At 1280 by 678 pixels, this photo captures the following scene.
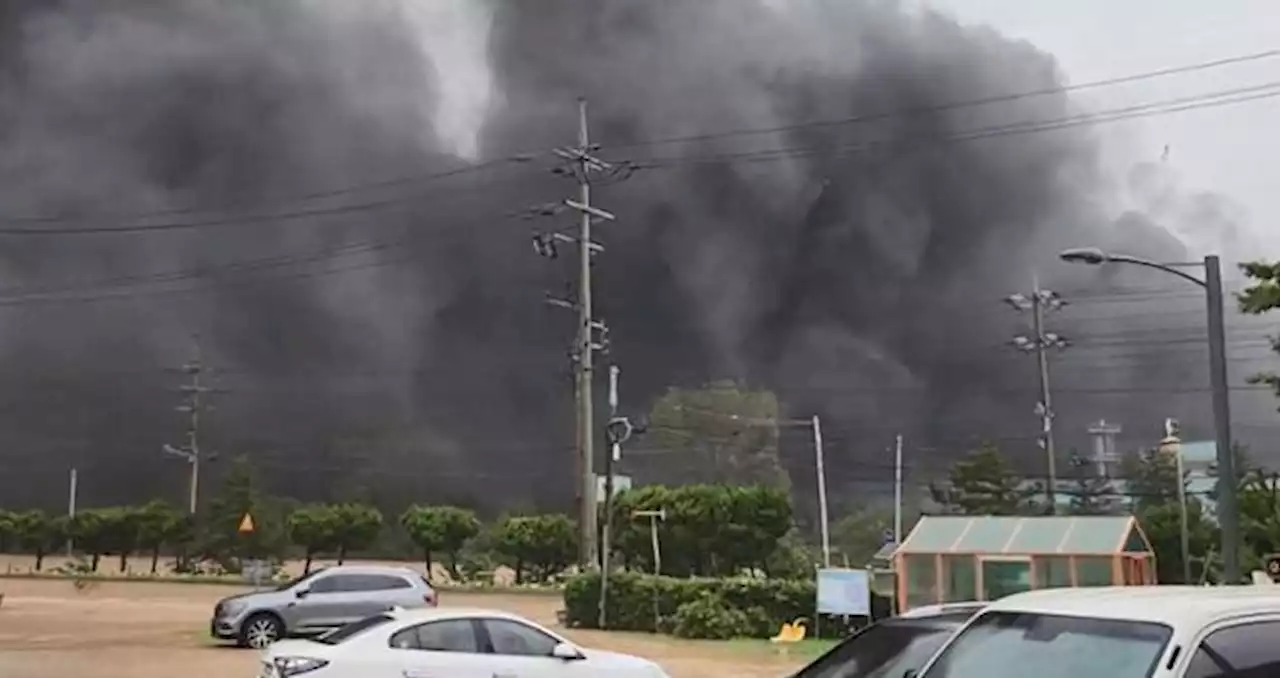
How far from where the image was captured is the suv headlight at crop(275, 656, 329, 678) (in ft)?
43.2

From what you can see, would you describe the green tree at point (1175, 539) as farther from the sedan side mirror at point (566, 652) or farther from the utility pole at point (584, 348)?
the sedan side mirror at point (566, 652)

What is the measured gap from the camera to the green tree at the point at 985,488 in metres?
61.0

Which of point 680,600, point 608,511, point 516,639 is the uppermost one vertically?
point 608,511

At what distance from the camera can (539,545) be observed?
55.5 metres

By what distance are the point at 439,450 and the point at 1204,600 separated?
94.5m

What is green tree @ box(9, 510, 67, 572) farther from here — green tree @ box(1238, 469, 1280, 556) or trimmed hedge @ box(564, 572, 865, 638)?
green tree @ box(1238, 469, 1280, 556)

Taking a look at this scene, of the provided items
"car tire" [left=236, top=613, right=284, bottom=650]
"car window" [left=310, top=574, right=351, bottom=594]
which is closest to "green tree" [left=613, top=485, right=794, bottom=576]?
"car window" [left=310, top=574, right=351, bottom=594]

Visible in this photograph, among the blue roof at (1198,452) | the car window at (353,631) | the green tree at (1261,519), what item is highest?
the blue roof at (1198,452)

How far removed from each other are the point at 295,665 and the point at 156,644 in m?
17.1

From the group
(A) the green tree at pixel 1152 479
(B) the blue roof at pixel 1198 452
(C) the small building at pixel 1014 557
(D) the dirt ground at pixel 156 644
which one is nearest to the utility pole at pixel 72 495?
(D) the dirt ground at pixel 156 644

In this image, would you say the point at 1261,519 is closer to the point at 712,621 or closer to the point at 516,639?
the point at 712,621

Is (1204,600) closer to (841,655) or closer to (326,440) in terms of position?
(841,655)

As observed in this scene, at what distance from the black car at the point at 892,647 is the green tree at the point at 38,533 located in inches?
2657

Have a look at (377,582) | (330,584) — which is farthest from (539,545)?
(330,584)
